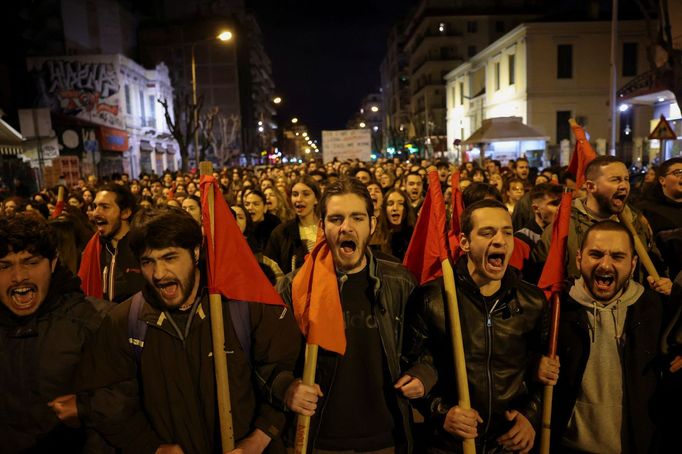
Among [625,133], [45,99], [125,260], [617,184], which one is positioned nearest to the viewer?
[617,184]

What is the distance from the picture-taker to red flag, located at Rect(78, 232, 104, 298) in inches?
181

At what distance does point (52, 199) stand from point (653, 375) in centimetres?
1024

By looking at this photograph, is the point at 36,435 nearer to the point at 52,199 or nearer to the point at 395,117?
the point at 52,199

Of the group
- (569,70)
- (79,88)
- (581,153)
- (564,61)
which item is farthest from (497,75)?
(581,153)

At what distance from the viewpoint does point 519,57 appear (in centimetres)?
3750

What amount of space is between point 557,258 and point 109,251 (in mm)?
3691

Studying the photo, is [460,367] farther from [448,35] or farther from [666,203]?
[448,35]

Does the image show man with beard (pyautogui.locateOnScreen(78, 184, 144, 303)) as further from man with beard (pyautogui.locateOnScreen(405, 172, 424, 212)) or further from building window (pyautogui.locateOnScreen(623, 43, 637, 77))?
building window (pyautogui.locateOnScreen(623, 43, 637, 77))

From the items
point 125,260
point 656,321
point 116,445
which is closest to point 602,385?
point 656,321

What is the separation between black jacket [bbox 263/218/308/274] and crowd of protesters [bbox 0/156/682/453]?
2392 millimetres

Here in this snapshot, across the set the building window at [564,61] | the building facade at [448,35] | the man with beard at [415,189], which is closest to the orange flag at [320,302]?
the man with beard at [415,189]

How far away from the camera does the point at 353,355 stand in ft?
9.27

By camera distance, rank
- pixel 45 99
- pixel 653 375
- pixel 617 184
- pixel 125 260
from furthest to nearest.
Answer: pixel 45 99 → pixel 125 260 → pixel 617 184 → pixel 653 375

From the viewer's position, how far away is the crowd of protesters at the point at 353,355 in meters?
2.53
